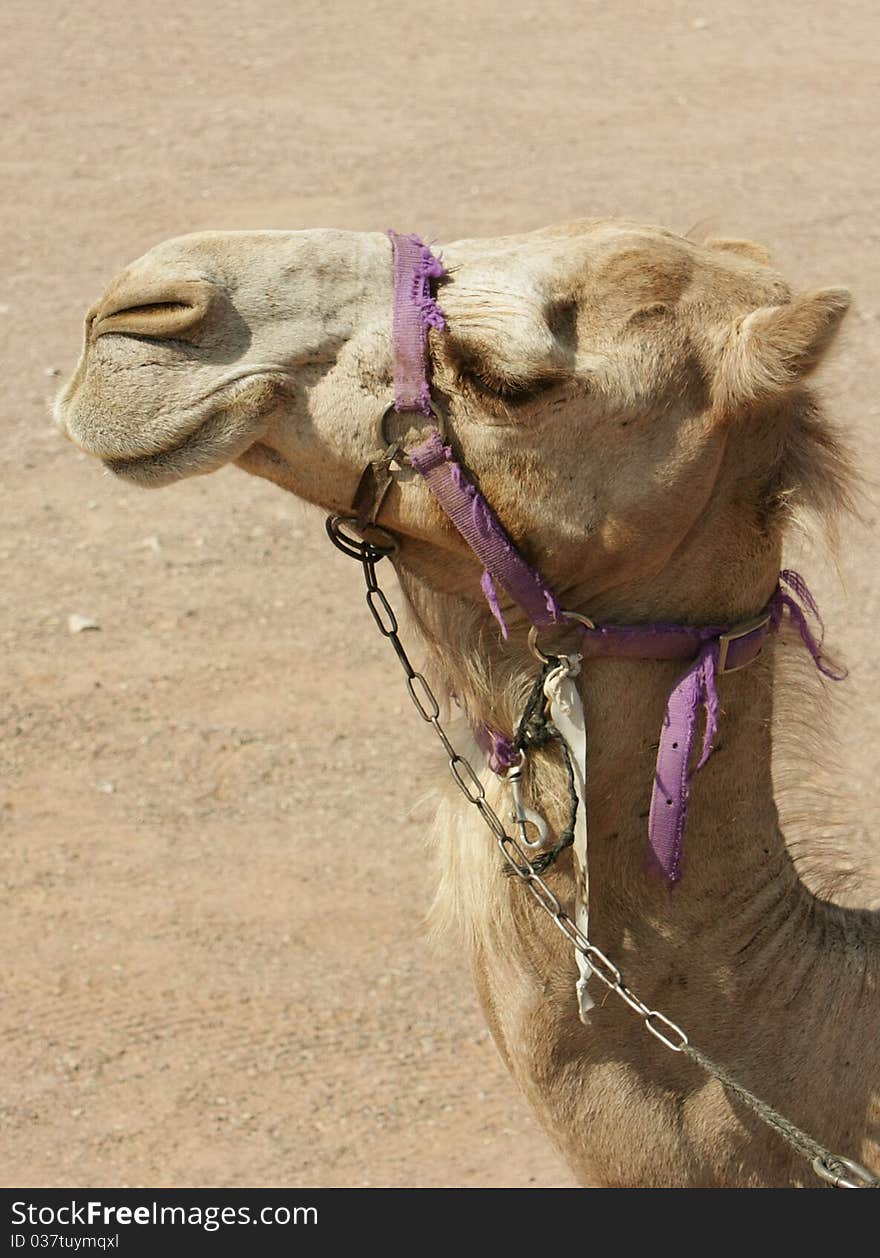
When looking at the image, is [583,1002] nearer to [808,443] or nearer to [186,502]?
[808,443]

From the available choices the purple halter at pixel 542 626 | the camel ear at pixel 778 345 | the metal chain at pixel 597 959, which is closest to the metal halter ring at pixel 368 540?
the metal chain at pixel 597 959

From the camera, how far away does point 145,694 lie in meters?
6.80

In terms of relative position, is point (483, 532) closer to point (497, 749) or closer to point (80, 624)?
point (497, 749)

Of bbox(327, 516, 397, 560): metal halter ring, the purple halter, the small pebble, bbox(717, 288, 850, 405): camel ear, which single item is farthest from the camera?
the small pebble

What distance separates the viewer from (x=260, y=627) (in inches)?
287

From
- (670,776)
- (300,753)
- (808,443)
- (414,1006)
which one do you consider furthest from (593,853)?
(300,753)

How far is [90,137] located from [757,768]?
9668 millimetres

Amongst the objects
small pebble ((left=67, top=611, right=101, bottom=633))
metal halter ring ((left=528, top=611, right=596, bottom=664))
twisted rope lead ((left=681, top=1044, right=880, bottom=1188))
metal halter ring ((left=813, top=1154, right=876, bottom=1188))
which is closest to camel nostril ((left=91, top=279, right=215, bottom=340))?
metal halter ring ((left=528, top=611, right=596, bottom=664))

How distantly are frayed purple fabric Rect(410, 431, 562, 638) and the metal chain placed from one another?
19 centimetres

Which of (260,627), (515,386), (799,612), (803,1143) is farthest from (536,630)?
(260,627)

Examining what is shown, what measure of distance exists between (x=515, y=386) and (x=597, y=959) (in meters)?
1.07

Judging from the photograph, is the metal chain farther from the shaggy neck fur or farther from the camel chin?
the camel chin

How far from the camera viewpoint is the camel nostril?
9.61 ft

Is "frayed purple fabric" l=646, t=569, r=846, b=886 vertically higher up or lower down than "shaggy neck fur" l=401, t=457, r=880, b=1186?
higher up
